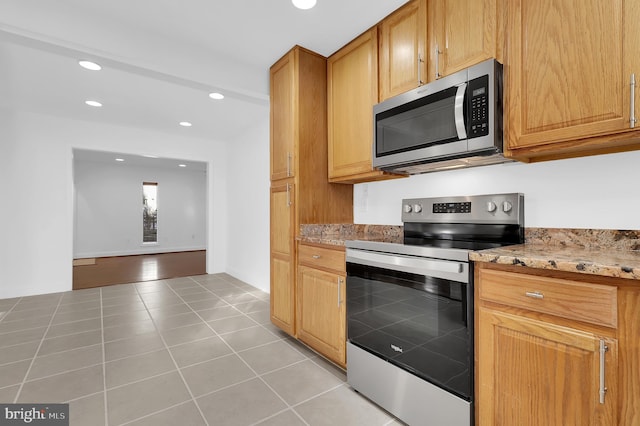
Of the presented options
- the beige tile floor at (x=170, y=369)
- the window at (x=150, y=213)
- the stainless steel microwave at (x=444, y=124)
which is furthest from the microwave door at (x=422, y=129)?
the window at (x=150, y=213)

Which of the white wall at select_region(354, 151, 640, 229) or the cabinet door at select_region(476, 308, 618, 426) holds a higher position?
the white wall at select_region(354, 151, 640, 229)

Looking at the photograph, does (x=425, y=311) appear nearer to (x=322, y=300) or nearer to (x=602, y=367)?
(x=602, y=367)

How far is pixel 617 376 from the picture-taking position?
38.2 inches

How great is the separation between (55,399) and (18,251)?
3453 millimetres

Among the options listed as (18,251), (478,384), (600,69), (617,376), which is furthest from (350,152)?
(18,251)

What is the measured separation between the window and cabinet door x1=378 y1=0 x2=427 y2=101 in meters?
8.12

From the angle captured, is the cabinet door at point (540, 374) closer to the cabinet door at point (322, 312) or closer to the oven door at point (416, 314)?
the oven door at point (416, 314)

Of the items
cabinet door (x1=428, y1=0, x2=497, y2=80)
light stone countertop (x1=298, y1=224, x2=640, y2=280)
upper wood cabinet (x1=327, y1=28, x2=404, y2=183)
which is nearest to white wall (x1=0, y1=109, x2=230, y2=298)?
upper wood cabinet (x1=327, y1=28, x2=404, y2=183)

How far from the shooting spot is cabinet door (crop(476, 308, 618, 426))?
3.27 ft

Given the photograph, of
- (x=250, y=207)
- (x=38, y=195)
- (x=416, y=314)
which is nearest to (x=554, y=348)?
(x=416, y=314)

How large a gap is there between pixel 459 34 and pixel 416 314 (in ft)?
4.98

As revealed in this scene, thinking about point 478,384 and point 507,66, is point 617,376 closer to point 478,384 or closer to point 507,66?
point 478,384

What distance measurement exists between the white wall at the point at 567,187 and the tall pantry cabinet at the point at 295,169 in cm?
89

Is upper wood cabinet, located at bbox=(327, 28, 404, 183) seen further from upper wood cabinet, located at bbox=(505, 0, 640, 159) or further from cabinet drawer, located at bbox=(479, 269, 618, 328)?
Answer: cabinet drawer, located at bbox=(479, 269, 618, 328)
